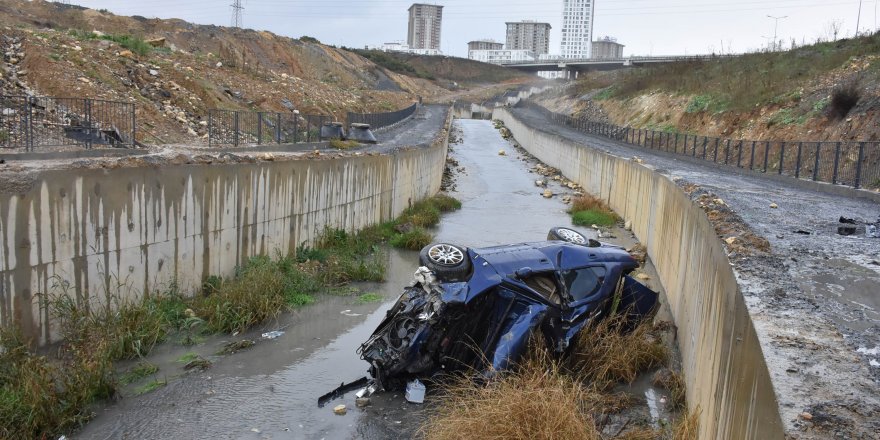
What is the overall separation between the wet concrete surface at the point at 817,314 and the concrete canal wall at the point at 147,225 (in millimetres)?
8061

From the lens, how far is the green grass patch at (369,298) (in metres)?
13.3

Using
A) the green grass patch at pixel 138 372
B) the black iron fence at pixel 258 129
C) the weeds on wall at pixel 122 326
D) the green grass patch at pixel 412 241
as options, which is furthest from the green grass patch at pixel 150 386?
the black iron fence at pixel 258 129

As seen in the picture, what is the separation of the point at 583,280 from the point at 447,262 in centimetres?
201

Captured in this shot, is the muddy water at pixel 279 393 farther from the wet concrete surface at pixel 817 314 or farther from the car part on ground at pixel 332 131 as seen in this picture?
the car part on ground at pixel 332 131

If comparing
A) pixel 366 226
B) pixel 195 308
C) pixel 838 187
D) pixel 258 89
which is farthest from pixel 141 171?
pixel 258 89

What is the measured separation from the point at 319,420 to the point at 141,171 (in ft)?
16.8

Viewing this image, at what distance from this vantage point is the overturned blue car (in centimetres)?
782

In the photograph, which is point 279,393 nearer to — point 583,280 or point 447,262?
point 447,262

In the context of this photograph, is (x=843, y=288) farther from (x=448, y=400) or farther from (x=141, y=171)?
(x=141, y=171)

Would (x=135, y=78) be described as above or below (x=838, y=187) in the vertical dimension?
above

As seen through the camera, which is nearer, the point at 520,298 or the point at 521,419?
the point at 521,419

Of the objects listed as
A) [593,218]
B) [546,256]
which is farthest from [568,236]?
[593,218]

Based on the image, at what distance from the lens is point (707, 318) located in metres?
6.88

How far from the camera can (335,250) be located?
54.1 ft
